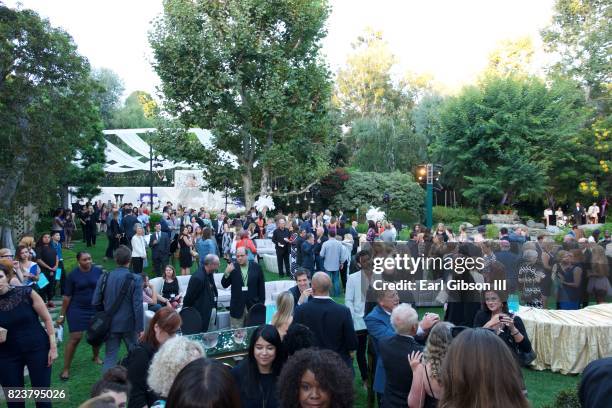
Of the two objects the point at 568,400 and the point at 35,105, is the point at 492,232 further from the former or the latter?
the point at 568,400

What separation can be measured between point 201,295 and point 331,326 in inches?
108

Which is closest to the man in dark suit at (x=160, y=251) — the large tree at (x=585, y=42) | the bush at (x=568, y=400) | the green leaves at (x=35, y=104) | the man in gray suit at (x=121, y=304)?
the green leaves at (x=35, y=104)

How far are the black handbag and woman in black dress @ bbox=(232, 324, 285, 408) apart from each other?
8.87 feet

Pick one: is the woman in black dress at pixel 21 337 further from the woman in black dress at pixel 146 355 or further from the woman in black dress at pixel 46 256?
the woman in black dress at pixel 46 256

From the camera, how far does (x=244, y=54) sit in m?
24.8

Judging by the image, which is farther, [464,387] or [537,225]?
[537,225]

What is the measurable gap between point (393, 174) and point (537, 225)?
8.97 metres

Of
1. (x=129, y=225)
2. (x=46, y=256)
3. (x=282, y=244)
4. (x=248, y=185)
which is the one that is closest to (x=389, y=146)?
(x=248, y=185)

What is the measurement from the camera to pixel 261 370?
3.74 m

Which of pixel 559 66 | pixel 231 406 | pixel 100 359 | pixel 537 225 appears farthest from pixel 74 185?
pixel 559 66

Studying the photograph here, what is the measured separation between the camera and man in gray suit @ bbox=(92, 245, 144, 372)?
6148 millimetres

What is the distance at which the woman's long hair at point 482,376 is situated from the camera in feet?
7.58

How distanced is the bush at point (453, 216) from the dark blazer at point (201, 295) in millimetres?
25710

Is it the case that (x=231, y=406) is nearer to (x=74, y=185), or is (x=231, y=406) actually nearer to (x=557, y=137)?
(x=74, y=185)
